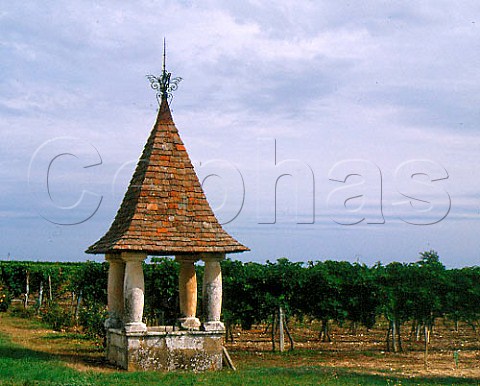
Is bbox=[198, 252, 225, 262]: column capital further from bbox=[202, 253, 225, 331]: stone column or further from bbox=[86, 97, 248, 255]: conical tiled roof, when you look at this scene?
bbox=[86, 97, 248, 255]: conical tiled roof

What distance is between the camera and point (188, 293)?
54.5ft

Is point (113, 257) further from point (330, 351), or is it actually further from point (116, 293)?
point (330, 351)

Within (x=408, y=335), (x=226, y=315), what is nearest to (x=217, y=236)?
(x=226, y=315)

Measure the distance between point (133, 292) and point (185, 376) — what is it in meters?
2.11

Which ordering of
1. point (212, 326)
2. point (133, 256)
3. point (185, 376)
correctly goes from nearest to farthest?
1. point (185, 376)
2. point (133, 256)
3. point (212, 326)

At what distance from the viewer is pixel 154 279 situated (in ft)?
72.2

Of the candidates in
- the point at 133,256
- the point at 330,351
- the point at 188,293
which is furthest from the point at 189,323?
the point at 330,351

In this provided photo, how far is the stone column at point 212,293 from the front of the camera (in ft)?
48.8

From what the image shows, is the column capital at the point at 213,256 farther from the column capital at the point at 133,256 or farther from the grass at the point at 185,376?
the grass at the point at 185,376

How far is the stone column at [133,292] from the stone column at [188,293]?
7.06 ft

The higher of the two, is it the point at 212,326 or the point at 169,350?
the point at 212,326

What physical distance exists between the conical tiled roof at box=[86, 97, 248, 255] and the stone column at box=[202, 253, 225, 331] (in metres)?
0.46

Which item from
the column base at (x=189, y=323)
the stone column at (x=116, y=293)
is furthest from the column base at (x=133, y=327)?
the column base at (x=189, y=323)

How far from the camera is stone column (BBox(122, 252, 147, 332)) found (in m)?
14.2
